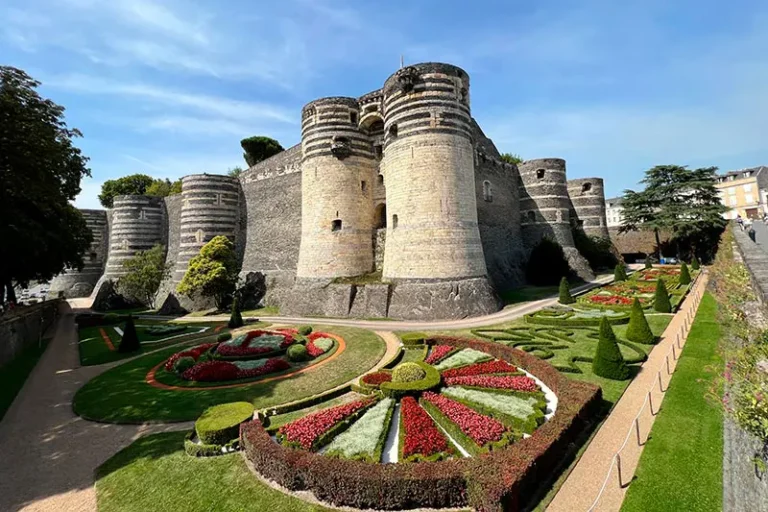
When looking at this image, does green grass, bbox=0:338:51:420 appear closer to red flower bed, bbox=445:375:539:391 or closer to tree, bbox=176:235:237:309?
tree, bbox=176:235:237:309

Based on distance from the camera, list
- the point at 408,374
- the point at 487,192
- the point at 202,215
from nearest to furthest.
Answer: the point at 408,374
the point at 487,192
the point at 202,215

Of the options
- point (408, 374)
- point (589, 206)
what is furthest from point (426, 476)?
point (589, 206)

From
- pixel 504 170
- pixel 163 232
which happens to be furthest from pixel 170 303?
pixel 504 170

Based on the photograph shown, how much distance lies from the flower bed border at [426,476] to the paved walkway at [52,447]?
14.0ft

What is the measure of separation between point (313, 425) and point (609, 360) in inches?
408

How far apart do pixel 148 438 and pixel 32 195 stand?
560 inches

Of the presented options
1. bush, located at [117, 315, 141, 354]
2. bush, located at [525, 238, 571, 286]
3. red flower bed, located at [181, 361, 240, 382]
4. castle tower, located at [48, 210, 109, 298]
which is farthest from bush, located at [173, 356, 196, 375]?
castle tower, located at [48, 210, 109, 298]

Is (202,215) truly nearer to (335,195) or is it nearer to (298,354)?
(335,195)

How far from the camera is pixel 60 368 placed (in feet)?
59.2

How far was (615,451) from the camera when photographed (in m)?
8.52

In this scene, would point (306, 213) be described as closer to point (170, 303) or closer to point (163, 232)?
point (170, 303)

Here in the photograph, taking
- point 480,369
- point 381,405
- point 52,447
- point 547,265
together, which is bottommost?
point 52,447

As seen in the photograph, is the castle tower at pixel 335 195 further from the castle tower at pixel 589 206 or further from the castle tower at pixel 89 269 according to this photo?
the castle tower at pixel 89 269

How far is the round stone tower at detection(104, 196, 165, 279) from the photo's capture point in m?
41.5
